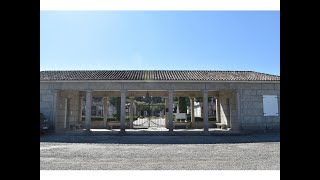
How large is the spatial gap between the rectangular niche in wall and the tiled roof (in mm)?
1315

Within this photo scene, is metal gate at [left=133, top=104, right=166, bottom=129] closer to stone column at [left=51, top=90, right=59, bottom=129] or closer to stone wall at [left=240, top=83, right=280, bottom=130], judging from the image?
stone column at [left=51, top=90, right=59, bottom=129]

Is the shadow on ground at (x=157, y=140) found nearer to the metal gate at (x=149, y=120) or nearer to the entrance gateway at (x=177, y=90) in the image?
the entrance gateway at (x=177, y=90)

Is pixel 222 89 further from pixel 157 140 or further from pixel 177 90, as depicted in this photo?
pixel 157 140

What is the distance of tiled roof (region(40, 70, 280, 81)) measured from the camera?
2078 cm

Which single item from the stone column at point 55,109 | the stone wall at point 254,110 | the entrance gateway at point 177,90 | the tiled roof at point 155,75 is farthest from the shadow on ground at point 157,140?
the tiled roof at point 155,75

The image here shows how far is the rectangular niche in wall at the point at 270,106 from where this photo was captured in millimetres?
20484

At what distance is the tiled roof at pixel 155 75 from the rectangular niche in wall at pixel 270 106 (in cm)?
132

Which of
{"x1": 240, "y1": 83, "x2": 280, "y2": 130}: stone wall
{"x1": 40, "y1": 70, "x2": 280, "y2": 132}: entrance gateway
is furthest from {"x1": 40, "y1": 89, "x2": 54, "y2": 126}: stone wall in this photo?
{"x1": 240, "y1": 83, "x2": 280, "y2": 130}: stone wall

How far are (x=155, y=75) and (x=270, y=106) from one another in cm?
826

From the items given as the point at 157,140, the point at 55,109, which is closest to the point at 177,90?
the point at 157,140

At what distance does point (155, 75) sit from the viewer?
22750 millimetres
